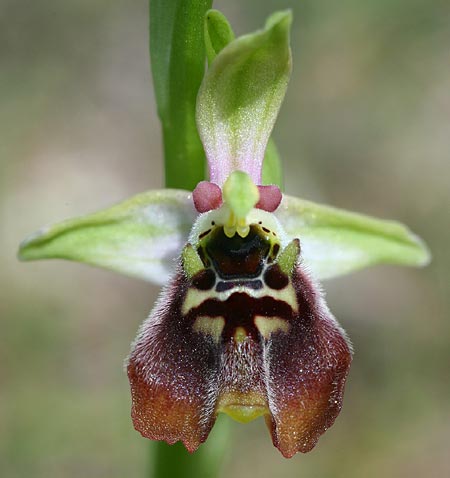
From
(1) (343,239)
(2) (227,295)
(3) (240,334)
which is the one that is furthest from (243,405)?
(1) (343,239)

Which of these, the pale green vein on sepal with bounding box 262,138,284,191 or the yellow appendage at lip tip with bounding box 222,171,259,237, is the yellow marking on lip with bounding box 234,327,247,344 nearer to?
the yellow appendage at lip tip with bounding box 222,171,259,237

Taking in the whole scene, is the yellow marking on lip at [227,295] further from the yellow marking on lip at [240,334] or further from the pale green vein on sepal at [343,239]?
the pale green vein on sepal at [343,239]

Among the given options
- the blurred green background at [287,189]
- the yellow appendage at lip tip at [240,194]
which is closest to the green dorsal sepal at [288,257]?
the yellow appendage at lip tip at [240,194]

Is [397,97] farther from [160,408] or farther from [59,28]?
[160,408]

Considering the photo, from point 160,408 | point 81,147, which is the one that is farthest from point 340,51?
point 160,408

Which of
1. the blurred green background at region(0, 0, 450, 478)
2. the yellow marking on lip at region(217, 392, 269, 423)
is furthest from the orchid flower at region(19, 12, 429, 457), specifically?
the blurred green background at region(0, 0, 450, 478)
